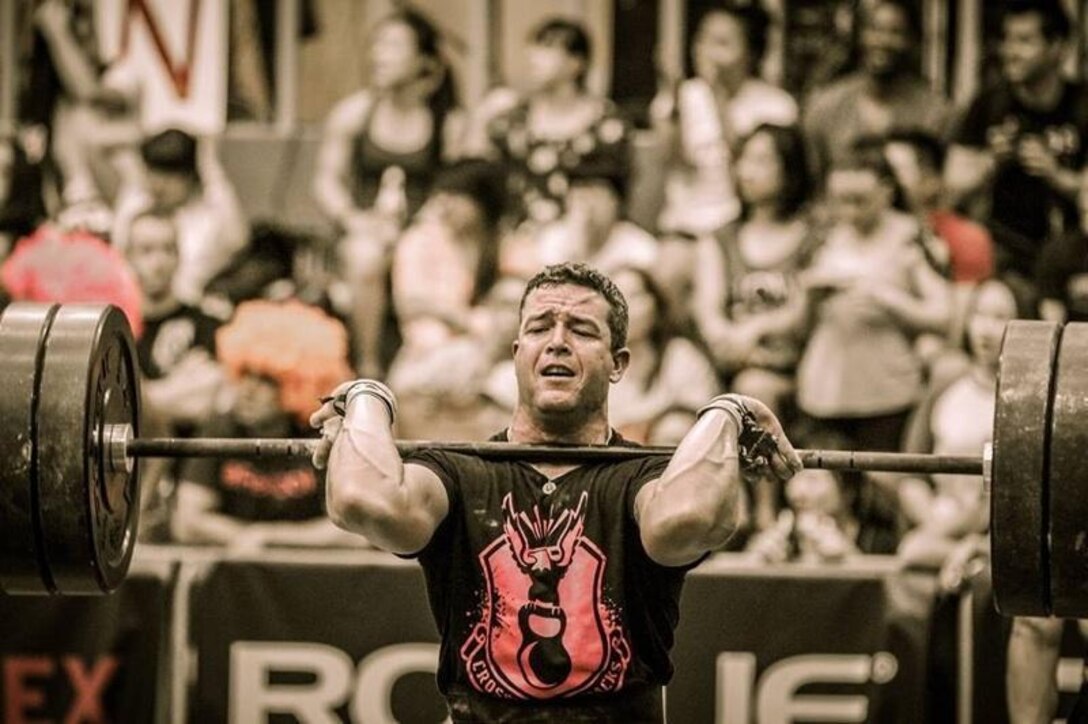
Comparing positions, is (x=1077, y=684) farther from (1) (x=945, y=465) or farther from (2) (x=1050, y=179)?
(2) (x=1050, y=179)

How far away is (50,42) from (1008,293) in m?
4.85

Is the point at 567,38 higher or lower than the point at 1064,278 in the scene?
higher

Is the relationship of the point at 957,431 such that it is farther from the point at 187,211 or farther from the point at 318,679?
the point at 187,211

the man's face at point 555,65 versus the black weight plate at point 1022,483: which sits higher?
the man's face at point 555,65

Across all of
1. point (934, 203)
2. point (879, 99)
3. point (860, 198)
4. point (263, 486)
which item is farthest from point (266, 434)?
point (879, 99)

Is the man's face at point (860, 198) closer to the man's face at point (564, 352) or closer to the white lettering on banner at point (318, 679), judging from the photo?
the white lettering on banner at point (318, 679)

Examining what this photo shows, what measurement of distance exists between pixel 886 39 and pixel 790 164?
0.89m

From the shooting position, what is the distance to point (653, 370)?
8664 mm

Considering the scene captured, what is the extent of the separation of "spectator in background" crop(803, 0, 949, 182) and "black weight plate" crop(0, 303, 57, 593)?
4.44 meters

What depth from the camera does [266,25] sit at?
Answer: 11281mm

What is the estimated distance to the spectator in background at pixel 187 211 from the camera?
9656 millimetres

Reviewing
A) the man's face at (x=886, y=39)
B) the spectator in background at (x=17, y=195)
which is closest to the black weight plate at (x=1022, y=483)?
the man's face at (x=886, y=39)

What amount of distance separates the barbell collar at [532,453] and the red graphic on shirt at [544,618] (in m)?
0.16

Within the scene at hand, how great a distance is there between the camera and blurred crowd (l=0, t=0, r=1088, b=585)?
8430 mm
